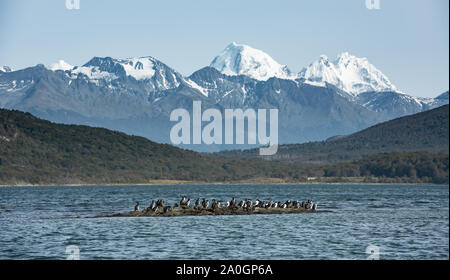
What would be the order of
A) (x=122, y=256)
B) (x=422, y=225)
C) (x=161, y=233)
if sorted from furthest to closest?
1. (x=422, y=225)
2. (x=161, y=233)
3. (x=122, y=256)

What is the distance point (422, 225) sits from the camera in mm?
81250

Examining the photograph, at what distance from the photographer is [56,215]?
101m

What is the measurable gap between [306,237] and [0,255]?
29289 mm

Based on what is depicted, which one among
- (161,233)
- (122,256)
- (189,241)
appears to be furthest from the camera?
(161,233)

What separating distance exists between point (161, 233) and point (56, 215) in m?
32.2

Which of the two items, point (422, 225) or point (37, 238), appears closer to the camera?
point (37, 238)

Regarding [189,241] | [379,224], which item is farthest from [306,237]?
[379,224]
